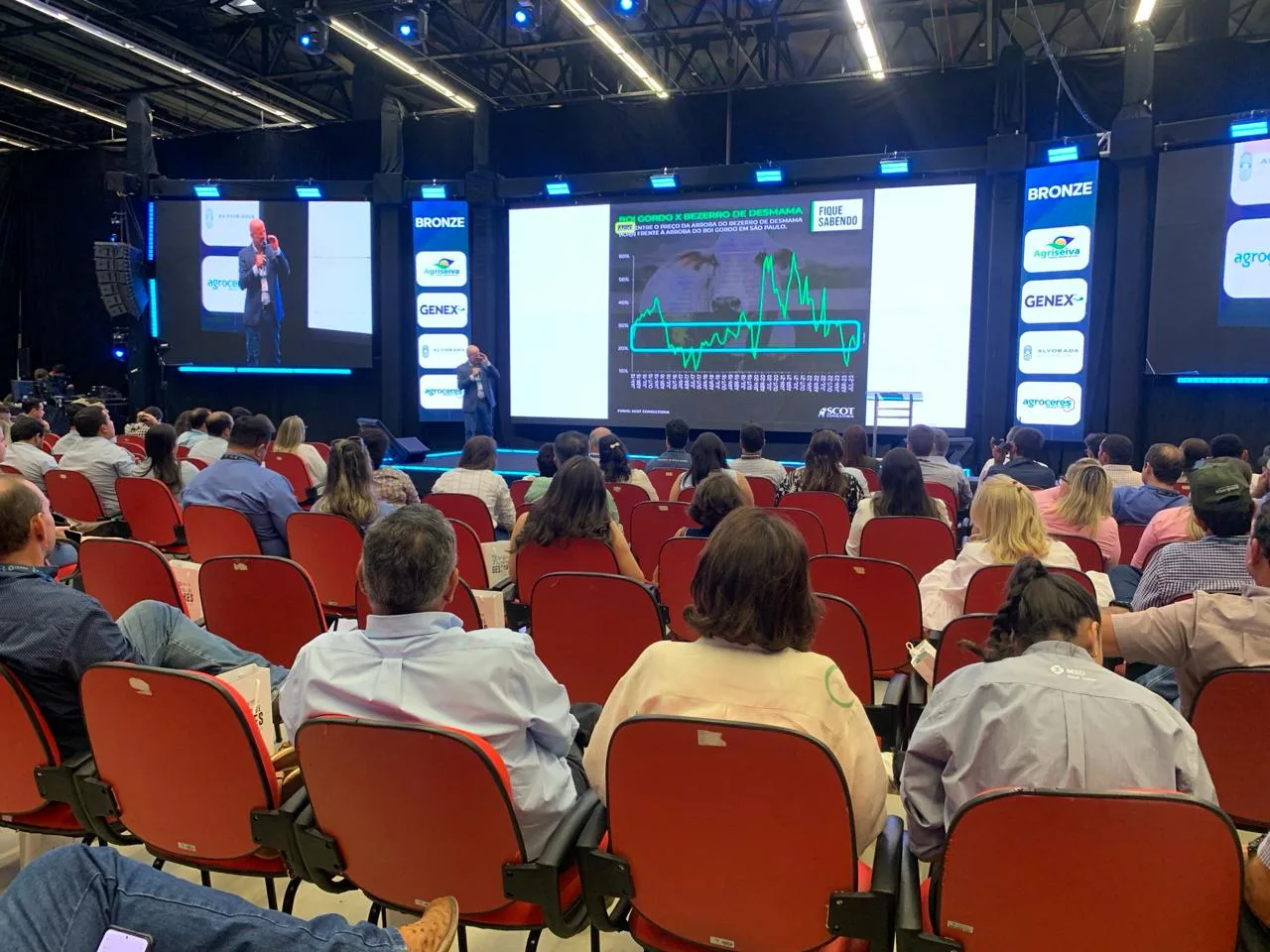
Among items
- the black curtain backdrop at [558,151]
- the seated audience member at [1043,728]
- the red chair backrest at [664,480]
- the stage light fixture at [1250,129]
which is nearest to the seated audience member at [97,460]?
the red chair backrest at [664,480]

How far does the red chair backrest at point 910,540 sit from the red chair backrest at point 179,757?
2.78 meters

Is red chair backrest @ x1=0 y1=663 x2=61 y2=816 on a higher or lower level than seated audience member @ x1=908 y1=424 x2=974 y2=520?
lower

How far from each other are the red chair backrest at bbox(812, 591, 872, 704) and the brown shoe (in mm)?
1413

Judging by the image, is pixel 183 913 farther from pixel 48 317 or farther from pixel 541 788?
pixel 48 317

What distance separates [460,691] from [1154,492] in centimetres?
409

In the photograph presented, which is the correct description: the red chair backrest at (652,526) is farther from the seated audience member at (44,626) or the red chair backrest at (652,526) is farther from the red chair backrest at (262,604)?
the seated audience member at (44,626)

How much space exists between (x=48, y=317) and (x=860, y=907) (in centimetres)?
1905

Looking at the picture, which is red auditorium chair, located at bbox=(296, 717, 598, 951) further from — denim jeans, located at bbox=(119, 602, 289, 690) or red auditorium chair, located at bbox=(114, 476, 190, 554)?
red auditorium chair, located at bbox=(114, 476, 190, 554)

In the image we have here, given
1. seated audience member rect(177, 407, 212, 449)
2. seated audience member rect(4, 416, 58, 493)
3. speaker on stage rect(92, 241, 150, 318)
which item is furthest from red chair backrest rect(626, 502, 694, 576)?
speaker on stage rect(92, 241, 150, 318)

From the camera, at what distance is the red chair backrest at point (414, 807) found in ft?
5.02

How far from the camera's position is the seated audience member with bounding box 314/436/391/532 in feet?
13.1

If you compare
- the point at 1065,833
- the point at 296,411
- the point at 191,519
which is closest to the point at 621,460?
the point at 191,519

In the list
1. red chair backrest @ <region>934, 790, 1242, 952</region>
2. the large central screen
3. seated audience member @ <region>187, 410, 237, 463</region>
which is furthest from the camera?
the large central screen

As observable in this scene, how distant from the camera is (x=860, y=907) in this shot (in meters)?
1.47
